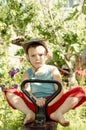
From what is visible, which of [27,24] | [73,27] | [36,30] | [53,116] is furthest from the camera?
[27,24]

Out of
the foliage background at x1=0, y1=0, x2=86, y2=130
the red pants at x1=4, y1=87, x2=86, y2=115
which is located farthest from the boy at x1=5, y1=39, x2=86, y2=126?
the foliage background at x1=0, y1=0, x2=86, y2=130

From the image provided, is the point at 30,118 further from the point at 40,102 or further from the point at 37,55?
the point at 37,55

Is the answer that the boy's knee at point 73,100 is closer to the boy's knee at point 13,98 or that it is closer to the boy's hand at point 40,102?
the boy's hand at point 40,102

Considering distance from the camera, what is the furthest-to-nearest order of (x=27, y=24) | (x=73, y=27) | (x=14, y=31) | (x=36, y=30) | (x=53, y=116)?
1. (x=14, y=31)
2. (x=27, y=24)
3. (x=36, y=30)
4. (x=73, y=27)
5. (x=53, y=116)

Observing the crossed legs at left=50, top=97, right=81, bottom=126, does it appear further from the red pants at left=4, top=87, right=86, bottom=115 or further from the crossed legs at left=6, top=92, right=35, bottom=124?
the crossed legs at left=6, top=92, right=35, bottom=124

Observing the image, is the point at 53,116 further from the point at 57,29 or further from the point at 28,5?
the point at 28,5

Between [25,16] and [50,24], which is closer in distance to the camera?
[50,24]

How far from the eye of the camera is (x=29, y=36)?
341 inches

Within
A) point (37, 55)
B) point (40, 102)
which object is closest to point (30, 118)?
point (40, 102)

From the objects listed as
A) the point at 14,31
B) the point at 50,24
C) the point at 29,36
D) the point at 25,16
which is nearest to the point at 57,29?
the point at 50,24

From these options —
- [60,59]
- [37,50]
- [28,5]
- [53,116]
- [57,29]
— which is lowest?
[53,116]

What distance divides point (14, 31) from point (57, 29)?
7.11 feet

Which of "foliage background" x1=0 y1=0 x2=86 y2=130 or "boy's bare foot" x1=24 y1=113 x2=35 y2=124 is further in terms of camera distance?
"foliage background" x1=0 y1=0 x2=86 y2=130

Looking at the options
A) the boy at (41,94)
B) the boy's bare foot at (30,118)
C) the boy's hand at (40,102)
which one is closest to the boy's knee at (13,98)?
the boy at (41,94)
